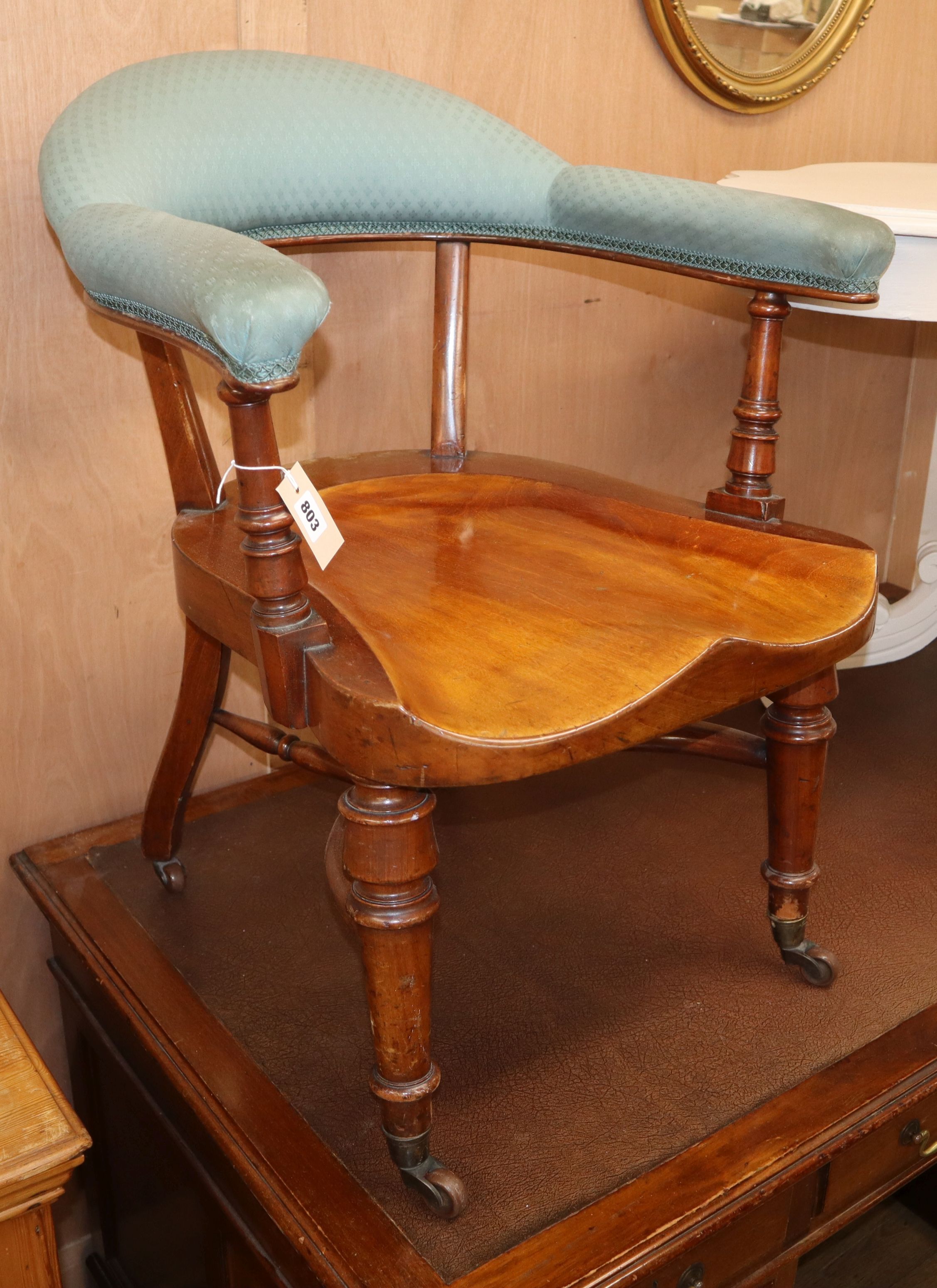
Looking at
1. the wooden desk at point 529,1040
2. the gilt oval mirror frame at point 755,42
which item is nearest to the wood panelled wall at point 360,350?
the gilt oval mirror frame at point 755,42

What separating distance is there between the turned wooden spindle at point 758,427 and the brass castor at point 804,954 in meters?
0.36

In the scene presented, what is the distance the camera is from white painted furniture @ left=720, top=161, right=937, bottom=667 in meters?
1.13

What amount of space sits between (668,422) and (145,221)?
110 cm

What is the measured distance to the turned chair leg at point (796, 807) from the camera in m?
0.98

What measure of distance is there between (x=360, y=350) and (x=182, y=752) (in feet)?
1.80

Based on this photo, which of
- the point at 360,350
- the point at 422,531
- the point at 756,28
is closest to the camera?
the point at 422,531

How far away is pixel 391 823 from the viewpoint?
73 centimetres

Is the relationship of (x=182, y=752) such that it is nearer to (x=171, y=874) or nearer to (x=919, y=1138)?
(x=171, y=874)

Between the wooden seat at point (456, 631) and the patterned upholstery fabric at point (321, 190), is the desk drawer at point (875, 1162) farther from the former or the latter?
the patterned upholstery fabric at point (321, 190)

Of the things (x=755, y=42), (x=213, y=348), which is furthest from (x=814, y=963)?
(x=755, y=42)

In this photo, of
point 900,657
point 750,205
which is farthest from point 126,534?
point 900,657

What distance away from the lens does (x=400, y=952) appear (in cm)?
75

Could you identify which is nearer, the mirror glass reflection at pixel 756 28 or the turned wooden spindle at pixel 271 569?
the turned wooden spindle at pixel 271 569

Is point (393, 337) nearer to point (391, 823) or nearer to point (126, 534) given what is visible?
point (126, 534)
